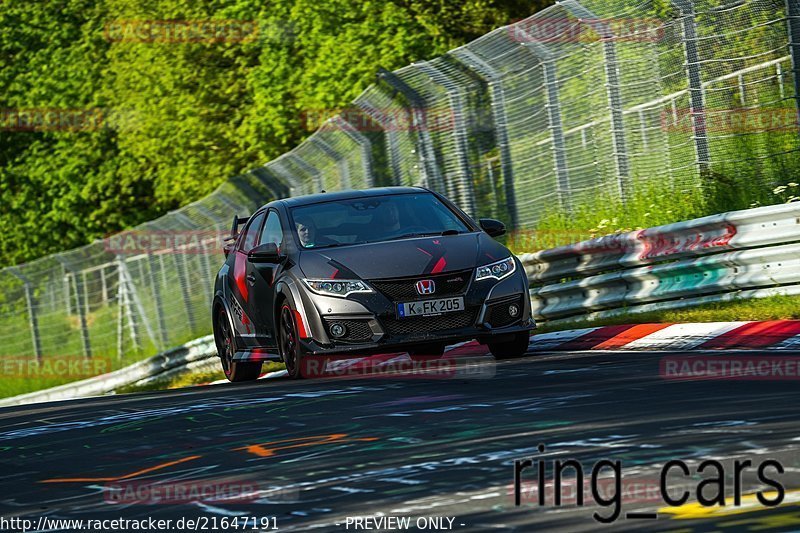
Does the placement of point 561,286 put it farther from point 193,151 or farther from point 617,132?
point 193,151

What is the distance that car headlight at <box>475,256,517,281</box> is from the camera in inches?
481

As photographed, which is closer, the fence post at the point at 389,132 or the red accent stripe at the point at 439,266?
the red accent stripe at the point at 439,266

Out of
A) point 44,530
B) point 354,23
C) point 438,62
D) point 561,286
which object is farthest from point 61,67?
point 44,530

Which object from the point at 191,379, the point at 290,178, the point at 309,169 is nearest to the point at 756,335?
the point at 191,379

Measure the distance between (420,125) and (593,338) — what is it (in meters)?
7.12

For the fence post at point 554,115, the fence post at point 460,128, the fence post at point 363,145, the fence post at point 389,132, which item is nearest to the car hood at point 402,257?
the fence post at point 554,115

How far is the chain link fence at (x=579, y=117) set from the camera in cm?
1515

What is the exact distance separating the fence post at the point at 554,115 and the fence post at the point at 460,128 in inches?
53.0

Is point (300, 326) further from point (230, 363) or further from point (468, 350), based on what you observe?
point (230, 363)

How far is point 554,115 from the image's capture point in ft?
59.1

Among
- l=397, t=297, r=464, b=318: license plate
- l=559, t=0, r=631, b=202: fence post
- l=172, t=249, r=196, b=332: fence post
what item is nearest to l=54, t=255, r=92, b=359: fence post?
l=172, t=249, r=196, b=332: fence post

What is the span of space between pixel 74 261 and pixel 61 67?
20.5m

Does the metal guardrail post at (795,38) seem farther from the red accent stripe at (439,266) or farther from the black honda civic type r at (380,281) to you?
the red accent stripe at (439,266)

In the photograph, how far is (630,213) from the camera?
56.5 feet
